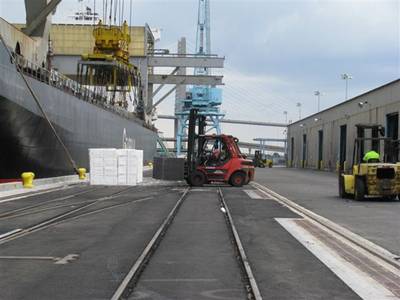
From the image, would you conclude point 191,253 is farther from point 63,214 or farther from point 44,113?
point 44,113

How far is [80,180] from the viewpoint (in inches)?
1292

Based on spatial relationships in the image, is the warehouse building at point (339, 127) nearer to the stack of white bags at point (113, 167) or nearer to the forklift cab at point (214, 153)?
the forklift cab at point (214, 153)

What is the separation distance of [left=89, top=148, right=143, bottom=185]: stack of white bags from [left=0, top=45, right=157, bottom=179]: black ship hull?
2.25 metres

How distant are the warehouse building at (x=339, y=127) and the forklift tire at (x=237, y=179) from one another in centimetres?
538

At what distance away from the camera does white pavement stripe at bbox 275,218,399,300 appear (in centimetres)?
664

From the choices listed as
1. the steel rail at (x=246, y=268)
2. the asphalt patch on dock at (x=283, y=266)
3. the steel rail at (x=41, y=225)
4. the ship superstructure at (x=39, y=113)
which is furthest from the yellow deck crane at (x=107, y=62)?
the steel rail at (x=246, y=268)

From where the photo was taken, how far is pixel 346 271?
7926 mm

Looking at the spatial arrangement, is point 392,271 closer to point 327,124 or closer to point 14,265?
point 14,265

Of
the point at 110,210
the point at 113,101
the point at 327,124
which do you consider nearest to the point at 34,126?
the point at 110,210

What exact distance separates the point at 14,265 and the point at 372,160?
52.9 feet

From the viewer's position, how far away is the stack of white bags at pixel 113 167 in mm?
29891

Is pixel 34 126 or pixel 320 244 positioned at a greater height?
pixel 34 126

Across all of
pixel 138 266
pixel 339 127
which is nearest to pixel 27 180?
pixel 138 266

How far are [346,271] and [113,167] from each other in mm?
23174
